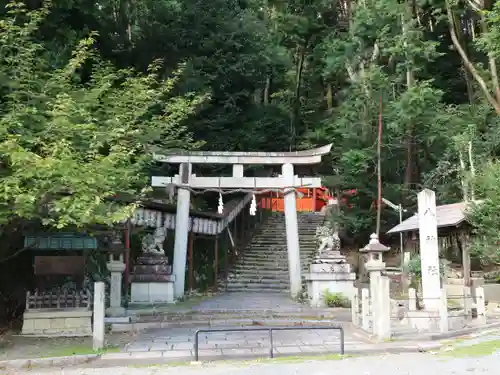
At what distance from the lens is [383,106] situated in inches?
869

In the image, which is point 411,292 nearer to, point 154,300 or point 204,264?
point 154,300

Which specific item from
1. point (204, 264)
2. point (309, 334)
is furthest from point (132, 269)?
point (309, 334)

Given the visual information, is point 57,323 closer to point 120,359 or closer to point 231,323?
point 120,359

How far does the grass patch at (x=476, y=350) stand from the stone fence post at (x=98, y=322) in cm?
674

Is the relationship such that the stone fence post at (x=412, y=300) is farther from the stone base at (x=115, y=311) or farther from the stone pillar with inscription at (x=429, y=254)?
the stone base at (x=115, y=311)

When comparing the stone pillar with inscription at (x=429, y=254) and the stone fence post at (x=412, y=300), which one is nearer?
the stone pillar with inscription at (x=429, y=254)

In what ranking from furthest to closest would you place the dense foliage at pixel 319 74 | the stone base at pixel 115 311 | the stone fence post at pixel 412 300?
the dense foliage at pixel 319 74, the stone base at pixel 115 311, the stone fence post at pixel 412 300

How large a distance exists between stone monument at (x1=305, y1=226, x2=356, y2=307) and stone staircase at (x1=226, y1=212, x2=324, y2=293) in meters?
4.06

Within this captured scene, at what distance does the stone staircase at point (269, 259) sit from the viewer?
2077cm

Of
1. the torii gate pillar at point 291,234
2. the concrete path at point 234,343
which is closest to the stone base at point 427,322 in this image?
the concrete path at point 234,343

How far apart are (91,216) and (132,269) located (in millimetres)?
9602

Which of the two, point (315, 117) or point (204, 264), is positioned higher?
point (315, 117)

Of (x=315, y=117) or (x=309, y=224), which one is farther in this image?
(x=315, y=117)

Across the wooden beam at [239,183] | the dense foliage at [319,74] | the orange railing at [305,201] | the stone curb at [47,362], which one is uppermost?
the dense foliage at [319,74]
